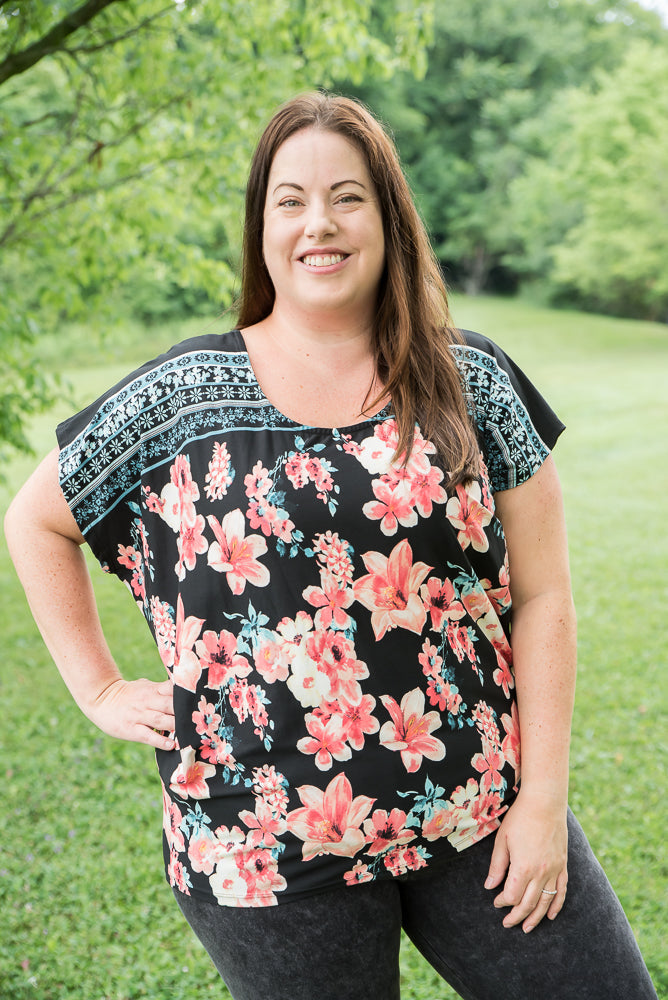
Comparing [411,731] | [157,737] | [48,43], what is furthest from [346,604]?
[48,43]

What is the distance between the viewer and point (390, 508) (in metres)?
1.50

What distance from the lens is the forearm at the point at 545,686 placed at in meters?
1.62

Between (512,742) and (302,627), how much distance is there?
459mm

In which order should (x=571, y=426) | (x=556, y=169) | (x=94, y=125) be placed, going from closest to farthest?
(x=94, y=125), (x=571, y=426), (x=556, y=169)

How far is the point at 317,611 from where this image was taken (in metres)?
1.48

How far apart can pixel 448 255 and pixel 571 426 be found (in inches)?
1124

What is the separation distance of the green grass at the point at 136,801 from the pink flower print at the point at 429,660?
2191mm

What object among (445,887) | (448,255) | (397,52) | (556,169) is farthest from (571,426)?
(448,255)

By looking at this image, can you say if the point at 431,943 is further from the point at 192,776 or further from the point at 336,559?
the point at 336,559

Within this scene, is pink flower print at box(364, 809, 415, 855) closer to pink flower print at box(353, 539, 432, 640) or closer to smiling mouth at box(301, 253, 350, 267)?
pink flower print at box(353, 539, 432, 640)

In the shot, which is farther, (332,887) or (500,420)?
(500,420)

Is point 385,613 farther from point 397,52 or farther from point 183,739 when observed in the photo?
point 397,52

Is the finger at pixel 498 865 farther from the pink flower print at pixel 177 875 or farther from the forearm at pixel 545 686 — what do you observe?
the pink flower print at pixel 177 875

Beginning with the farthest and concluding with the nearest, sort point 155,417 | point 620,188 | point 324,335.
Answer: point 620,188 < point 324,335 < point 155,417
